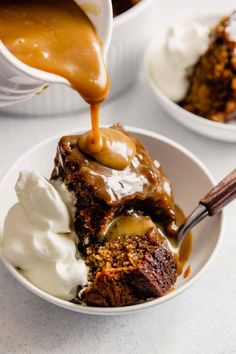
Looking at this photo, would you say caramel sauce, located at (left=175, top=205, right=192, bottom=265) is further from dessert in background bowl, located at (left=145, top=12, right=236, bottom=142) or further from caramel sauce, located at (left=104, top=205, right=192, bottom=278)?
dessert in background bowl, located at (left=145, top=12, right=236, bottom=142)

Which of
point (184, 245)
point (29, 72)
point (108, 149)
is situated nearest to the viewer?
point (29, 72)

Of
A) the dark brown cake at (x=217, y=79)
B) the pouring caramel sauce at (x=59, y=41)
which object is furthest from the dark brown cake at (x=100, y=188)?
the dark brown cake at (x=217, y=79)

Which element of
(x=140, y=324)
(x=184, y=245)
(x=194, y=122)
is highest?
(x=194, y=122)

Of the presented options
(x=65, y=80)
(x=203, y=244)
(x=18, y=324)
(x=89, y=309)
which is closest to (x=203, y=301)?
(x=203, y=244)

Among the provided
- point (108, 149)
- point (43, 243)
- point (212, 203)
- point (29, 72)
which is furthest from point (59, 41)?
point (212, 203)

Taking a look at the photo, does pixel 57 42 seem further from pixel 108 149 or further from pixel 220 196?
pixel 220 196

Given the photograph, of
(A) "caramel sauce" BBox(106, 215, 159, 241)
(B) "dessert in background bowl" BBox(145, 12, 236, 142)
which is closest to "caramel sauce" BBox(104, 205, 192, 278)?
(A) "caramel sauce" BBox(106, 215, 159, 241)
